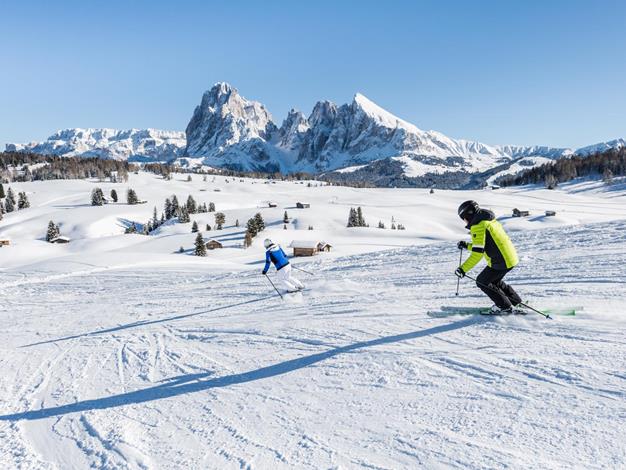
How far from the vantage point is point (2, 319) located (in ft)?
46.8

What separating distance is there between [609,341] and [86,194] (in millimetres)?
173787

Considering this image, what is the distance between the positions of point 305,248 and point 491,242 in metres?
49.4

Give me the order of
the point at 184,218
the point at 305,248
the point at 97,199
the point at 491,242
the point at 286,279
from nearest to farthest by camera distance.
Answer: the point at 491,242, the point at 286,279, the point at 305,248, the point at 184,218, the point at 97,199

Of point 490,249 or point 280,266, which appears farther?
point 280,266

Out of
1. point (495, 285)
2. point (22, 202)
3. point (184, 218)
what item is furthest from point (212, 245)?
point (22, 202)

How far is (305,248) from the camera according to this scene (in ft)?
186

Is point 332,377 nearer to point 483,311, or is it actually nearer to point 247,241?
point 483,311

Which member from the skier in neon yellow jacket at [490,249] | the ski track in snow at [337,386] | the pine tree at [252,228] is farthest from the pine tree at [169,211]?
the skier in neon yellow jacket at [490,249]

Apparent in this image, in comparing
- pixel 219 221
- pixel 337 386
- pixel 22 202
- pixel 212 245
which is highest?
pixel 22 202

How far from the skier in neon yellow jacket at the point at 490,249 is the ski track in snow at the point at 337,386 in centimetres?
60

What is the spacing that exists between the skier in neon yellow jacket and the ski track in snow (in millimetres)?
604

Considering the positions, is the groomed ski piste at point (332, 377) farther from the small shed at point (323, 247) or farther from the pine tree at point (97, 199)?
the pine tree at point (97, 199)

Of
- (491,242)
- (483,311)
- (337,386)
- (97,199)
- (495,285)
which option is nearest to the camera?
(337,386)

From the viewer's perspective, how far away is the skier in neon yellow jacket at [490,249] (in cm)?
737
